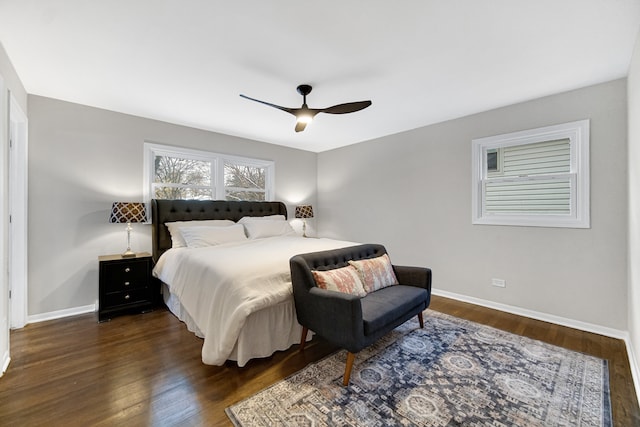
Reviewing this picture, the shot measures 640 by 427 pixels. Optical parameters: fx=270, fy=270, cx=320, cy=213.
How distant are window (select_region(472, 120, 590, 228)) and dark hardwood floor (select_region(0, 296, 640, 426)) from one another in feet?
4.03

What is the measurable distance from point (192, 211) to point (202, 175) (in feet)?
2.16

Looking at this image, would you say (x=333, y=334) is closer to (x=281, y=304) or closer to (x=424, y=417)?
(x=281, y=304)

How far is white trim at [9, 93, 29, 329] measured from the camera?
2738 mm

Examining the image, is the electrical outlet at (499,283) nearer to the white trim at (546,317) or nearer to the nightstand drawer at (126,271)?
the white trim at (546,317)

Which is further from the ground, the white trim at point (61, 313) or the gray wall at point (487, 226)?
the gray wall at point (487, 226)

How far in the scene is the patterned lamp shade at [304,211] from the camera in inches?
202

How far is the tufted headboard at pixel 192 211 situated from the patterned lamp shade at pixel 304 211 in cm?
30

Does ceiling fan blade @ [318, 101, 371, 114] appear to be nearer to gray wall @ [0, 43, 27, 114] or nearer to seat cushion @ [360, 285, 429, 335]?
seat cushion @ [360, 285, 429, 335]

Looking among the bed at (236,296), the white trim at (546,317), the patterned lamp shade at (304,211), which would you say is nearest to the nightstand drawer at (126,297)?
the bed at (236,296)

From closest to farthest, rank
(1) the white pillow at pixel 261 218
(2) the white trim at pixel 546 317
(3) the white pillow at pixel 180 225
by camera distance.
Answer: (2) the white trim at pixel 546 317, (3) the white pillow at pixel 180 225, (1) the white pillow at pixel 261 218

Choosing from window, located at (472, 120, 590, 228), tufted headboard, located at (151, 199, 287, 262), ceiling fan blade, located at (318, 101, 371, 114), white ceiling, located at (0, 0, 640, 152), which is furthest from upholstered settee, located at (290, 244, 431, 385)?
tufted headboard, located at (151, 199, 287, 262)

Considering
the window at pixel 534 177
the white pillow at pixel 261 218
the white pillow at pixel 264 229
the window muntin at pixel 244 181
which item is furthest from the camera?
the window muntin at pixel 244 181

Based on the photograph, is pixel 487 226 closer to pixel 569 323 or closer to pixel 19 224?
pixel 569 323

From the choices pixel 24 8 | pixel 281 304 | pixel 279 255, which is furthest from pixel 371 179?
pixel 24 8
